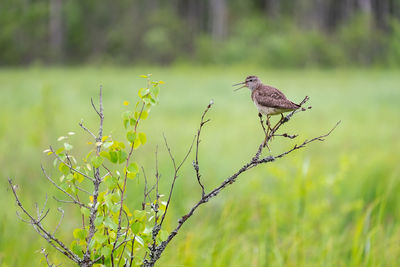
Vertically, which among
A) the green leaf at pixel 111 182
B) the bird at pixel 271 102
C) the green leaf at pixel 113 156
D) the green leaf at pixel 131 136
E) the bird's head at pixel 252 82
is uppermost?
the bird's head at pixel 252 82

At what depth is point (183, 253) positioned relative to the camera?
385 centimetres

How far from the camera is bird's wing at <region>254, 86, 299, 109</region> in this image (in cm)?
184

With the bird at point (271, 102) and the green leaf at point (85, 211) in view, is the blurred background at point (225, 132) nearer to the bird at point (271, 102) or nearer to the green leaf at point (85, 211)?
the green leaf at point (85, 211)

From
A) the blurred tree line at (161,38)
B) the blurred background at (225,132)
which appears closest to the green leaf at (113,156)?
the blurred background at (225,132)

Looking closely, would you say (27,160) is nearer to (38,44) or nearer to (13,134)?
(13,134)

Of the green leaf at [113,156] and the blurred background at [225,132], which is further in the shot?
the blurred background at [225,132]

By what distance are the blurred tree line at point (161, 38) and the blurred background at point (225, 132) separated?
119mm

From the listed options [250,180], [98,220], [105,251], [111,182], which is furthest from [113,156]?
[250,180]

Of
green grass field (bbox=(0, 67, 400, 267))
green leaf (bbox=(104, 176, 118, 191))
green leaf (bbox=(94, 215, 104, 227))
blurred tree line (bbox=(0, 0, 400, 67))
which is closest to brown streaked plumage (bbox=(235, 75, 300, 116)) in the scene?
green leaf (bbox=(104, 176, 118, 191))

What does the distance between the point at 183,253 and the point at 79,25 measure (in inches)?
1520

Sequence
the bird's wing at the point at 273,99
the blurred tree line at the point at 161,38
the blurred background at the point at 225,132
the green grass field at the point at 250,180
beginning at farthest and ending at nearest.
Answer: the blurred tree line at the point at 161,38 → the blurred background at the point at 225,132 → the green grass field at the point at 250,180 → the bird's wing at the point at 273,99

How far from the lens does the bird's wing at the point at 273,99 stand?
72.6 inches

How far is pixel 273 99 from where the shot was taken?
1896 mm

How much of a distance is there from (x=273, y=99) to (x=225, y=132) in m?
9.05
